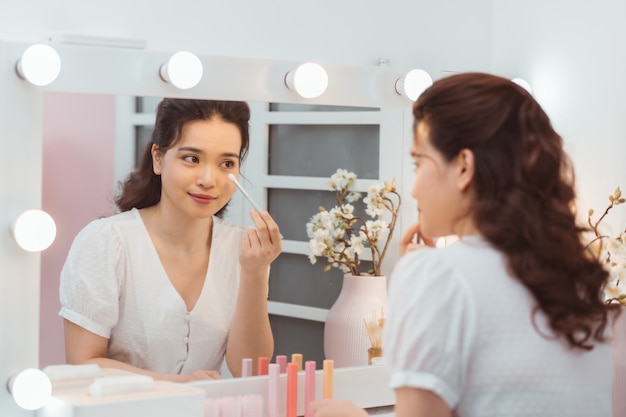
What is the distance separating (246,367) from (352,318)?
0.20m

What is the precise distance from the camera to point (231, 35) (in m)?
1.46

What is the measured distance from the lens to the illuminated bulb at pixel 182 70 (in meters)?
1.27

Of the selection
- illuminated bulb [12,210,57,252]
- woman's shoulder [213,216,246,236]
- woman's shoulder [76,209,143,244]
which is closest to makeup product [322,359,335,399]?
woman's shoulder [213,216,246,236]

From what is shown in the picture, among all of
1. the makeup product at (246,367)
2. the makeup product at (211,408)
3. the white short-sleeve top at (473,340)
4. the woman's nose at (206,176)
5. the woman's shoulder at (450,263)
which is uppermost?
the woman's nose at (206,176)

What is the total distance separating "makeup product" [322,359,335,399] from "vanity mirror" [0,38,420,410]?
0.25 ft

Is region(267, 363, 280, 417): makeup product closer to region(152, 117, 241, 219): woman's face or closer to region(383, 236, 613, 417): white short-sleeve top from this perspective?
region(152, 117, 241, 219): woman's face

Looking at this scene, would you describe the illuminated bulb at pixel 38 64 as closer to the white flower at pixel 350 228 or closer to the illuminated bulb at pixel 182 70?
the illuminated bulb at pixel 182 70

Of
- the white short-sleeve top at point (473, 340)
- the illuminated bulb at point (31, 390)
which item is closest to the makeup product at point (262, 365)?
the illuminated bulb at point (31, 390)

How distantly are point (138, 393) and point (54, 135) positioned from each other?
1.24 ft

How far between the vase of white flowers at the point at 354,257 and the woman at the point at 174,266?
Answer: 13 cm

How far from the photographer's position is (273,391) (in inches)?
53.2

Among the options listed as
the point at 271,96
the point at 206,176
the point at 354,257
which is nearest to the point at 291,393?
the point at 354,257

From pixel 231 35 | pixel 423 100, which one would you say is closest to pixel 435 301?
pixel 423 100

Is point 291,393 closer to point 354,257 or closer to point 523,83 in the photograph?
point 354,257
